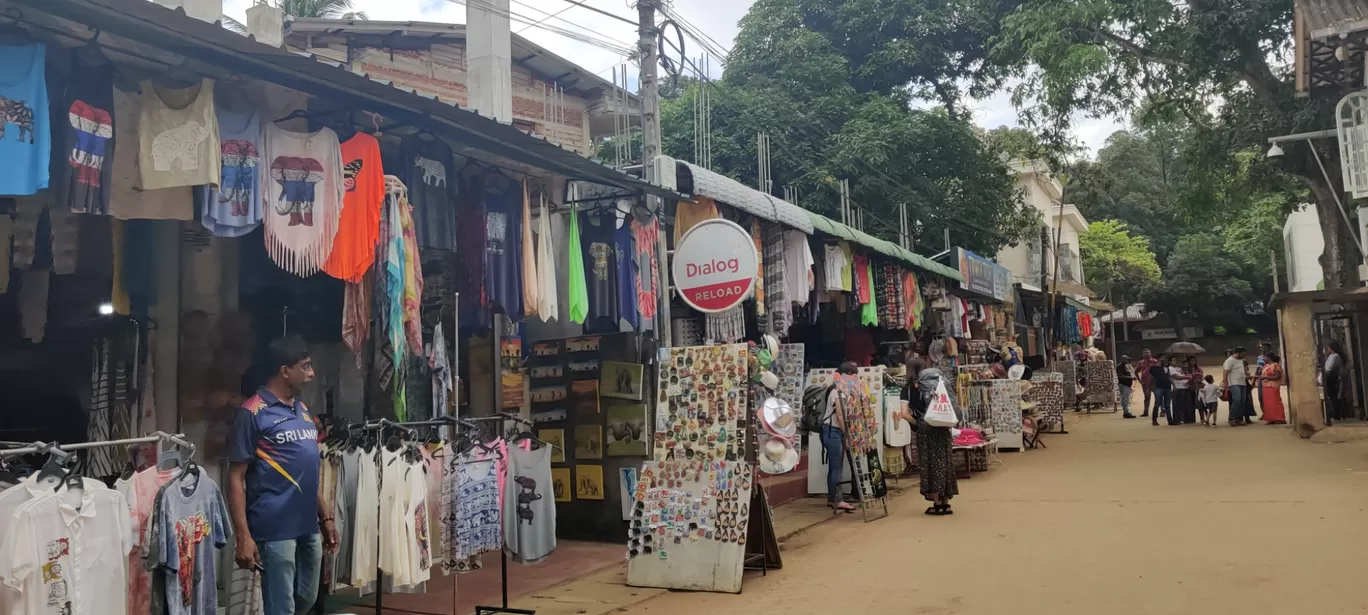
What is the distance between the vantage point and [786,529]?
9016mm

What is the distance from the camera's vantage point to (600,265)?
7891 millimetres

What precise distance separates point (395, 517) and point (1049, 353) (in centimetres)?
2732

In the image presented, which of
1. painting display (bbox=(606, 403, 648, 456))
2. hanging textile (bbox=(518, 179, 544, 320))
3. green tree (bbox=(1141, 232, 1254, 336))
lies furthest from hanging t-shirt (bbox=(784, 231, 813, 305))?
green tree (bbox=(1141, 232, 1254, 336))

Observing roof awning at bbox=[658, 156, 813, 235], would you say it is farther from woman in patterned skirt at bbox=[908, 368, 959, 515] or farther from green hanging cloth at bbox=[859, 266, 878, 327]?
green hanging cloth at bbox=[859, 266, 878, 327]

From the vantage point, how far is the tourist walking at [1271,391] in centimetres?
1859

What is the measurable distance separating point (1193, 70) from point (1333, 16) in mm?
4250

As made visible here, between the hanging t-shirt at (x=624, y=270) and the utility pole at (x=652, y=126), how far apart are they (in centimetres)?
38

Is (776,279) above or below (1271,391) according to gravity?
above

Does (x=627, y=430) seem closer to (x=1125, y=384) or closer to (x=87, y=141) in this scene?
(x=87, y=141)

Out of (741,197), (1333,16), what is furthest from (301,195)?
(1333,16)

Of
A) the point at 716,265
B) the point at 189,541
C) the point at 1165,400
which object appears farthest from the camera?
the point at 1165,400

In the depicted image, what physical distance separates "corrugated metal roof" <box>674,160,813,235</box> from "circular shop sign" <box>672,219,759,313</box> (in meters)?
1.20

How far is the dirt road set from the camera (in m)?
5.93

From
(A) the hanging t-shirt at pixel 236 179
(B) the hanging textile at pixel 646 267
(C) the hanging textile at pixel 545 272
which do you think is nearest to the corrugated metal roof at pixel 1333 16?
(B) the hanging textile at pixel 646 267
